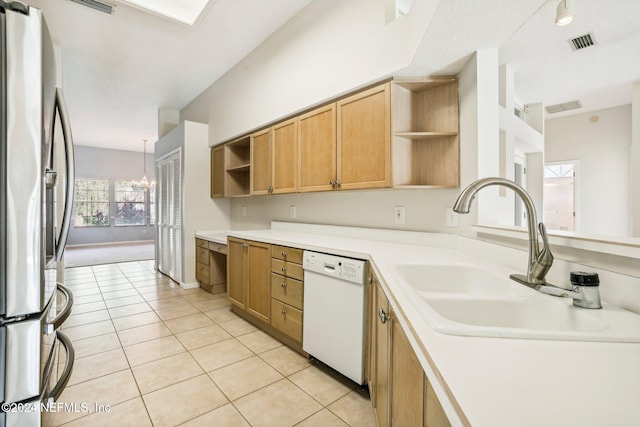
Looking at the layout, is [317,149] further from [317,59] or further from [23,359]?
[23,359]

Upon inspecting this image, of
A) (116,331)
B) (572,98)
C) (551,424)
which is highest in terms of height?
(572,98)

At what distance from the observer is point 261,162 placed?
336cm

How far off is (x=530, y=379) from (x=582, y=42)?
10.7ft

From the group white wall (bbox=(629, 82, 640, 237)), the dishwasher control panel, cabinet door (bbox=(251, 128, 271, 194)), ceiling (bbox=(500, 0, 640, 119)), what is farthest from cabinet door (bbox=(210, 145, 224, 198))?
white wall (bbox=(629, 82, 640, 237))

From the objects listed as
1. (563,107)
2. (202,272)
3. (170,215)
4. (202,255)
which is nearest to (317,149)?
(202,255)

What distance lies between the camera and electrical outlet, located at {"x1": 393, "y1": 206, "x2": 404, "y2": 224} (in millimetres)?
2366

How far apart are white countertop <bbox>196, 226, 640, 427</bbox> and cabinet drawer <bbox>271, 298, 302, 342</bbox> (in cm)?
167

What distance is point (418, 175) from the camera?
2.25 m

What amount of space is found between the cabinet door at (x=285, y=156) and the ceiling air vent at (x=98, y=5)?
1.85 m

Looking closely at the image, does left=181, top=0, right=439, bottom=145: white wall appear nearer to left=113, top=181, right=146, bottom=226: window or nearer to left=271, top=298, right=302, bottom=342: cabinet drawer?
left=271, top=298, right=302, bottom=342: cabinet drawer

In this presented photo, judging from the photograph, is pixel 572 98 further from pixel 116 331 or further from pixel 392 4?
pixel 116 331

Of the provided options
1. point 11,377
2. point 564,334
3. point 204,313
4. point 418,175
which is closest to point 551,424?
point 564,334

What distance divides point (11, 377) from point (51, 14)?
3.61 meters

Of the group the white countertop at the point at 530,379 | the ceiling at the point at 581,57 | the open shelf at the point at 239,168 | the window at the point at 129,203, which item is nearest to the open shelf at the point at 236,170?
the open shelf at the point at 239,168
